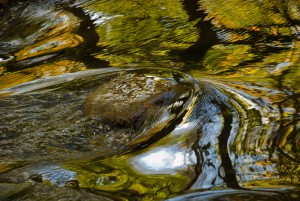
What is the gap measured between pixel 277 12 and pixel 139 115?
9.90 ft

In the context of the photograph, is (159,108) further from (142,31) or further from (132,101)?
(142,31)

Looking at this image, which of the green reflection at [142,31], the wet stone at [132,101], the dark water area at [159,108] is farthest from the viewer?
the green reflection at [142,31]

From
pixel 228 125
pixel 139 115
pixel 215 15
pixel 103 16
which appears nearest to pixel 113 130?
pixel 139 115

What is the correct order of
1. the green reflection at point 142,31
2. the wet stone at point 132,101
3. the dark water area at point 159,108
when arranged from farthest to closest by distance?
the green reflection at point 142,31, the wet stone at point 132,101, the dark water area at point 159,108

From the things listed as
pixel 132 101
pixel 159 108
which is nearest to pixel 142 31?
pixel 132 101

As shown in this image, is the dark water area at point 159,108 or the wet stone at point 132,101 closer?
the dark water area at point 159,108

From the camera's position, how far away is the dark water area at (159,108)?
99.7 inches

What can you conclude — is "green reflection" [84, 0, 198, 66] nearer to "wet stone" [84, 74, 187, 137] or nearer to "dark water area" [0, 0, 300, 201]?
"dark water area" [0, 0, 300, 201]

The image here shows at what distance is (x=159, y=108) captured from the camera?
347 cm

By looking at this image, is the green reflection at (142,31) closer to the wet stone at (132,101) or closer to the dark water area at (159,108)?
the dark water area at (159,108)

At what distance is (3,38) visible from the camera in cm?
687

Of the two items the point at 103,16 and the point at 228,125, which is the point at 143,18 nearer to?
A: the point at 103,16

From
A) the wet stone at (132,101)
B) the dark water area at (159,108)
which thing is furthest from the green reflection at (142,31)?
the wet stone at (132,101)

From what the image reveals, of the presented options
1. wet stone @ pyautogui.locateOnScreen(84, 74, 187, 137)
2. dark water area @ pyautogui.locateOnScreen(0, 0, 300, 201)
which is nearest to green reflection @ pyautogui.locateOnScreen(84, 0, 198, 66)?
dark water area @ pyautogui.locateOnScreen(0, 0, 300, 201)
